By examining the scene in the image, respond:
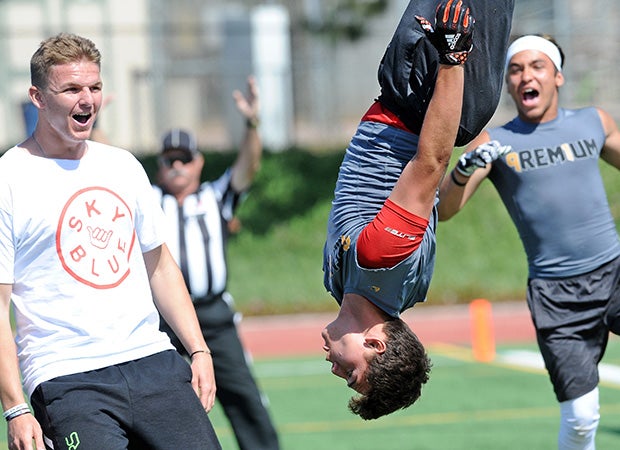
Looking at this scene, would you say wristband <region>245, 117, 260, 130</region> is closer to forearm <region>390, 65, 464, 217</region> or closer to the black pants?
the black pants

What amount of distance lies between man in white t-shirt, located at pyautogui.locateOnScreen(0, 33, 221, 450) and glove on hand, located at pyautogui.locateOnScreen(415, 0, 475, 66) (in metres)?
1.38

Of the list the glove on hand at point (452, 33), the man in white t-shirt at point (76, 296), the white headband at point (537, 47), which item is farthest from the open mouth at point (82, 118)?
the white headband at point (537, 47)

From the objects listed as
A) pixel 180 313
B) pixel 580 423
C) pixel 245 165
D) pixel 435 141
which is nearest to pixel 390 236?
pixel 435 141

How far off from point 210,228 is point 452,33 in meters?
3.89

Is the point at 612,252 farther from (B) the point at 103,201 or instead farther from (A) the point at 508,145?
(B) the point at 103,201

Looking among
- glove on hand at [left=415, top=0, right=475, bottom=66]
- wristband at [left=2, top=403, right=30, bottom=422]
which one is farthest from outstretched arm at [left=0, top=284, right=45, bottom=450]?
glove on hand at [left=415, top=0, right=475, bottom=66]

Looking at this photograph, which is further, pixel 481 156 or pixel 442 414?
pixel 442 414

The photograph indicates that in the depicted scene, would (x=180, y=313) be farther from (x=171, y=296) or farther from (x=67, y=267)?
(x=67, y=267)

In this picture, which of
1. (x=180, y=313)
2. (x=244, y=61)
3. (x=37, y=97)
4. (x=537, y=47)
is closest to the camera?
(x=37, y=97)

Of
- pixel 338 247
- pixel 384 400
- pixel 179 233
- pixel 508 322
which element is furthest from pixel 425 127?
pixel 508 322

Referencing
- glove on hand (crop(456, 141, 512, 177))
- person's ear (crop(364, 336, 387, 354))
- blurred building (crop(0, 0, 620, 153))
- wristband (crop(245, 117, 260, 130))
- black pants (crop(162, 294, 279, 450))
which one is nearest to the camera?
person's ear (crop(364, 336, 387, 354))

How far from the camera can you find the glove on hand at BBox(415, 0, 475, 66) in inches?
167

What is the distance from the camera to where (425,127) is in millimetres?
4316

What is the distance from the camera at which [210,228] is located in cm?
787
